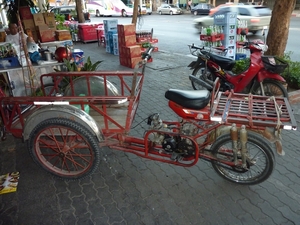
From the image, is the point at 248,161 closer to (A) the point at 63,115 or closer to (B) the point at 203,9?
(A) the point at 63,115

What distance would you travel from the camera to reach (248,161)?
2.55 meters

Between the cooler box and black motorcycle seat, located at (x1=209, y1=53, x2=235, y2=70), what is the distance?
9.18m

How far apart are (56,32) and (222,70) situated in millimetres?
4908

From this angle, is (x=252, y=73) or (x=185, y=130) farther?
(x=252, y=73)

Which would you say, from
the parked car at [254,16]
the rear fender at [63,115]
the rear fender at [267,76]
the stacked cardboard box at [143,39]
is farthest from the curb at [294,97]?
the parked car at [254,16]

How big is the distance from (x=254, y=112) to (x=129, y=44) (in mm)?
5881

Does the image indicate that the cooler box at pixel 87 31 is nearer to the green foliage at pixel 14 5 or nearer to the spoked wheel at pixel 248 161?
the green foliage at pixel 14 5

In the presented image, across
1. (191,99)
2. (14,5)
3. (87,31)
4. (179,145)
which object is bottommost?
(179,145)

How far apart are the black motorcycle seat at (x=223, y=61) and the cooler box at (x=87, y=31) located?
9.18 m

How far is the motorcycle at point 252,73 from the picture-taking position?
420 centimetres

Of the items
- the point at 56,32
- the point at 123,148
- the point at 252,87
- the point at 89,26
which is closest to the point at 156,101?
the point at 252,87

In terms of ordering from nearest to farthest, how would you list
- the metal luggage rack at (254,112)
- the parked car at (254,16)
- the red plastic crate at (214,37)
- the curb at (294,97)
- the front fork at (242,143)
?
the metal luggage rack at (254,112) < the front fork at (242,143) < the curb at (294,97) < the red plastic crate at (214,37) < the parked car at (254,16)

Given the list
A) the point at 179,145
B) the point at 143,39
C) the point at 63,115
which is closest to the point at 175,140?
the point at 179,145

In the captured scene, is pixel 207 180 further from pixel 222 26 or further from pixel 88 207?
pixel 222 26
